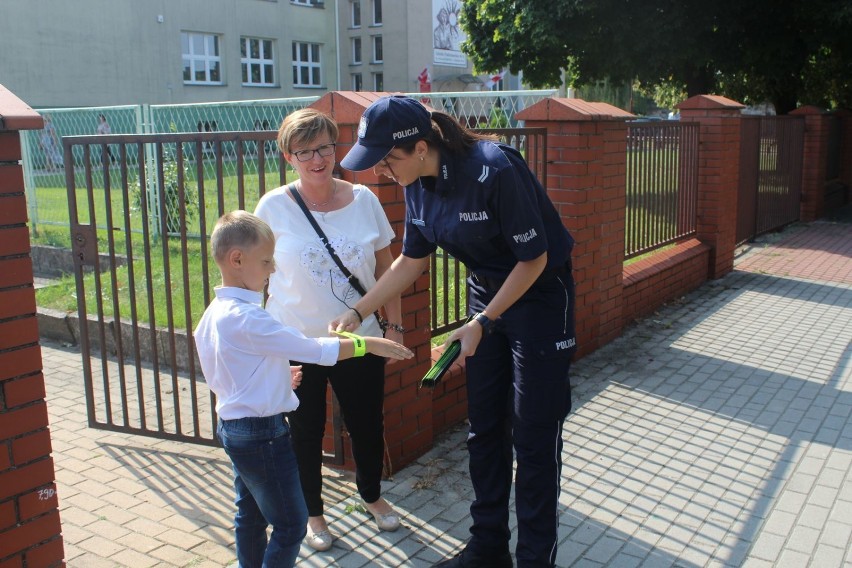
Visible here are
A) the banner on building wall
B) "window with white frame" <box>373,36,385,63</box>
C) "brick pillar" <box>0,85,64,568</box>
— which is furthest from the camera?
the banner on building wall

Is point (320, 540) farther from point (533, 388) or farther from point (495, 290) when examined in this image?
point (495, 290)

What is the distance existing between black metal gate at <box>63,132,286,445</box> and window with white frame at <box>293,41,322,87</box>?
102 ft

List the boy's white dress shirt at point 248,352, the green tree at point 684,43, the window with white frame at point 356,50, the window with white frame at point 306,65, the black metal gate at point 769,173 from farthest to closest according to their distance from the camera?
1. the window with white frame at point 356,50
2. the window with white frame at point 306,65
3. the green tree at point 684,43
4. the black metal gate at point 769,173
5. the boy's white dress shirt at point 248,352

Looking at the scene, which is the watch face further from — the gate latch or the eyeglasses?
the gate latch

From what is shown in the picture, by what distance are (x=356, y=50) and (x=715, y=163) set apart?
1581 inches

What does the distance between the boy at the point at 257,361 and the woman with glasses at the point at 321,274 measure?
57 centimetres

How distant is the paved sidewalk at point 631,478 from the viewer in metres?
3.50

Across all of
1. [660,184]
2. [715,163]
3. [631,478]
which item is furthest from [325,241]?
[715,163]

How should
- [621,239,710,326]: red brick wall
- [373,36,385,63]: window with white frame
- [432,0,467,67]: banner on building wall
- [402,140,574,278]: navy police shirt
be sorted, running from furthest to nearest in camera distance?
[432,0,467,67]: banner on building wall, [373,36,385,63]: window with white frame, [621,239,710,326]: red brick wall, [402,140,574,278]: navy police shirt

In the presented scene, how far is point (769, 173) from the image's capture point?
39.0 ft

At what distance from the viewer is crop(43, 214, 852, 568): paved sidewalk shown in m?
3.50

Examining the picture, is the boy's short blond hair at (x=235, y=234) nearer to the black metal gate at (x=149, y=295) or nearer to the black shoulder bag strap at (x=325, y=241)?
the black shoulder bag strap at (x=325, y=241)

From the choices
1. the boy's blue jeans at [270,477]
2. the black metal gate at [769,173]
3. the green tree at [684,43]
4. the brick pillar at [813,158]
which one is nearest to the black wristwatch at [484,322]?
the boy's blue jeans at [270,477]

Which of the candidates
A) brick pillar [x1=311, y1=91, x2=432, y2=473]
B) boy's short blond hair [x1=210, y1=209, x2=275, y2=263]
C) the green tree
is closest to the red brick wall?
brick pillar [x1=311, y1=91, x2=432, y2=473]
